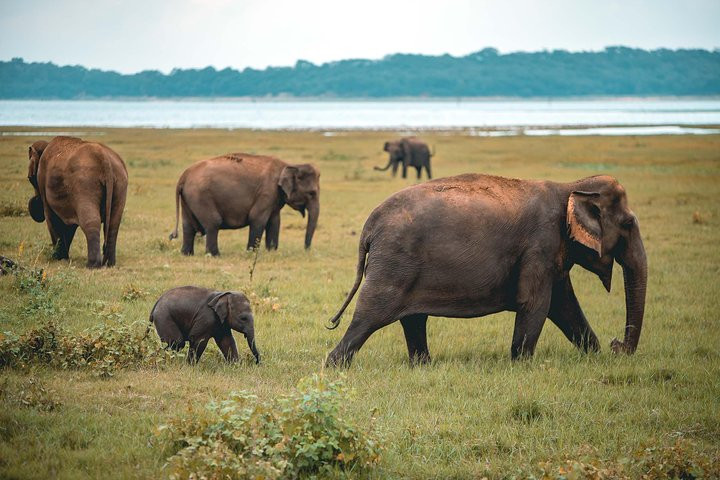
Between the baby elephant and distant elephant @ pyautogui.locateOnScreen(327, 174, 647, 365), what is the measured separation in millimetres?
1016

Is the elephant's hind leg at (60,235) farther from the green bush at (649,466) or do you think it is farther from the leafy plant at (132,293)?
the green bush at (649,466)

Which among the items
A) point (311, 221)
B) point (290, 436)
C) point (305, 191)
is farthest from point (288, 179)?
point (290, 436)

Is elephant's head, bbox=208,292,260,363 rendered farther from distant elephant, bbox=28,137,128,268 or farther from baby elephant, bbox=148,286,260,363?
distant elephant, bbox=28,137,128,268

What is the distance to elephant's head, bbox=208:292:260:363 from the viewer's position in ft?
29.8

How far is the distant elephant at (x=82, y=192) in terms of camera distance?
14.4 meters

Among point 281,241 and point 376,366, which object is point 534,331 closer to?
point 376,366

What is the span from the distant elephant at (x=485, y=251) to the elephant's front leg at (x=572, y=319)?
0.88ft

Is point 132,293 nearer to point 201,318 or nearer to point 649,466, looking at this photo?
point 201,318

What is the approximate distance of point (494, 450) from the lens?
7.29m

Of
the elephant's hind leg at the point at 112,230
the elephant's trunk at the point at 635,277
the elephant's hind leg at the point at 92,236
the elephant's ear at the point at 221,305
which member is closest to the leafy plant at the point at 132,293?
the elephant's hind leg at the point at 92,236

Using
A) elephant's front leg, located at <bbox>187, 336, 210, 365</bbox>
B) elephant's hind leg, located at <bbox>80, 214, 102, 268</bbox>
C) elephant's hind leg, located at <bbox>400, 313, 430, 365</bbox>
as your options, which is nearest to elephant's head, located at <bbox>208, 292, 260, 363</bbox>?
elephant's front leg, located at <bbox>187, 336, 210, 365</bbox>

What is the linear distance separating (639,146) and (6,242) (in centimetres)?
4692

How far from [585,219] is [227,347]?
4289 millimetres

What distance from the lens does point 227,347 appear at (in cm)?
944
